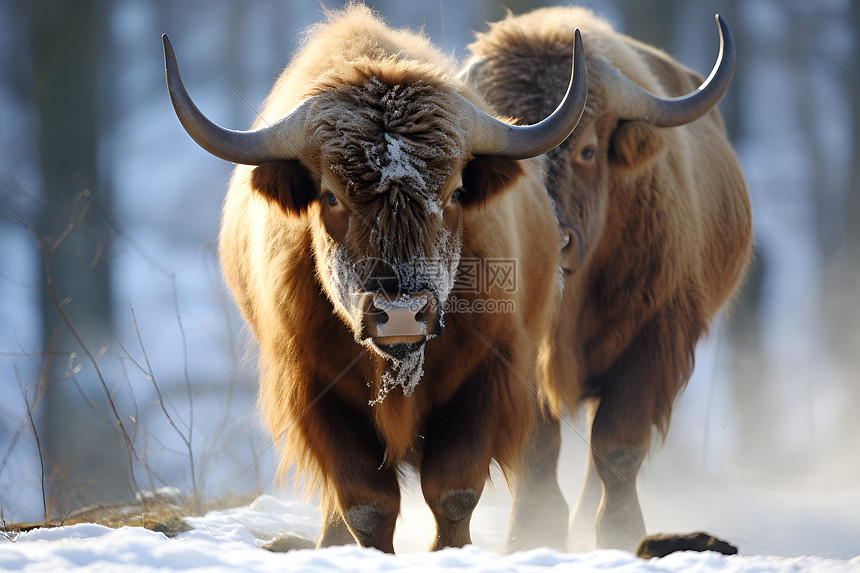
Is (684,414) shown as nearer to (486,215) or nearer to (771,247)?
(771,247)

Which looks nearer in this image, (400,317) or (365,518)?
(400,317)

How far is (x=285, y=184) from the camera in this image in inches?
132


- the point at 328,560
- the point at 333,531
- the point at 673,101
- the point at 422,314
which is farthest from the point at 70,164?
the point at 328,560

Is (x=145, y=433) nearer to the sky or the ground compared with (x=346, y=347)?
nearer to the ground

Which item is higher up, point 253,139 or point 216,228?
point 216,228

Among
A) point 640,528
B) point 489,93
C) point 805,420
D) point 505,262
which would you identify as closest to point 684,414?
point 805,420

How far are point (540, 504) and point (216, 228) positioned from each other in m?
6.06

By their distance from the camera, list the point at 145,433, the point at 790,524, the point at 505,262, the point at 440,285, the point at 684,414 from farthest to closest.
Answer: the point at 684,414 < the point at 790,524 < the point at 145,433 < the point at 505,262 < the point at 440,285

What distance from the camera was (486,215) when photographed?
370cm

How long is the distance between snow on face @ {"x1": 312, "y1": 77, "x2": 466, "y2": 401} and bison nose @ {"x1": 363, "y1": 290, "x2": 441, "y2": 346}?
2.6 inches

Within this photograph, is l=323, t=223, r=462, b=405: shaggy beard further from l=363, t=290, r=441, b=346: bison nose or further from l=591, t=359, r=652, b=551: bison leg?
l=591, t=359, r=652, b=551: bison leg

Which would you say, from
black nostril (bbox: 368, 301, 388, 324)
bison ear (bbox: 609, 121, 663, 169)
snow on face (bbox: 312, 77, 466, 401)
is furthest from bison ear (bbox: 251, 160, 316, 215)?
bison ear (bbox: 609, 121, 663, 169)

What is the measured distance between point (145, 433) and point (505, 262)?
117 inches

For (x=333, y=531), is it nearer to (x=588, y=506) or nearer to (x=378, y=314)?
(x=378, y=314)
